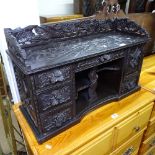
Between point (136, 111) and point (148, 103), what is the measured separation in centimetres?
13

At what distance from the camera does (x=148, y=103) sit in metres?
1.08

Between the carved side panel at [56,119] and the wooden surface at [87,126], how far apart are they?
2.2 inches

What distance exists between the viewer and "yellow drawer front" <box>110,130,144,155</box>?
109cm

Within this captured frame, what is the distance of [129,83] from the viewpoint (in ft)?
3.55

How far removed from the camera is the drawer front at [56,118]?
76 centimetres

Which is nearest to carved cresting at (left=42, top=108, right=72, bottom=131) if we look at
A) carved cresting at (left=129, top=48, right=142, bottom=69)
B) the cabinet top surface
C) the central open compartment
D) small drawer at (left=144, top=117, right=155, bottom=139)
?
the central open compartment

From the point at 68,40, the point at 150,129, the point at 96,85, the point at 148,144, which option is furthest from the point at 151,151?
the point at 68,40

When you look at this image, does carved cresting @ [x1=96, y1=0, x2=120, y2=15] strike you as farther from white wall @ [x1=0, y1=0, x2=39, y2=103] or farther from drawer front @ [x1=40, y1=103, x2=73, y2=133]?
drawer front @ [x1=40, y1=103, x2=73, y2=133]

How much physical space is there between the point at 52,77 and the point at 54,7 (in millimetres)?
422

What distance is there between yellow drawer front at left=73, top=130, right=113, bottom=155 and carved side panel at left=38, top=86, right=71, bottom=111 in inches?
9.9

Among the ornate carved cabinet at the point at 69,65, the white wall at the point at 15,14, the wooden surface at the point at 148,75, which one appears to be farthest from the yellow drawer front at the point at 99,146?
the white wall at the point at 15,14

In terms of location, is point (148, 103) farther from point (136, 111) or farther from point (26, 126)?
point (26, 126)

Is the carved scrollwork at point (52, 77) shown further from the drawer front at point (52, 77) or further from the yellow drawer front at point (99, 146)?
the yellow drawer front at point (99, 146)

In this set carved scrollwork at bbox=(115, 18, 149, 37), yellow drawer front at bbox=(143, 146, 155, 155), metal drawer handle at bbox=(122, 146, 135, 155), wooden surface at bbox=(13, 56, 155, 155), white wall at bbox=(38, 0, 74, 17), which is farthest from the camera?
yellow drawer front at bbox=(143, 146, 155, 155)
